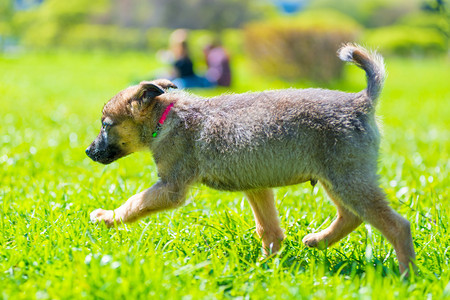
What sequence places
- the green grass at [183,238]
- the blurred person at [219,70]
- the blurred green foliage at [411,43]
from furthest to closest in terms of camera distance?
the blurred green foliage at [411,43], the blurred person at [219,70], the green grass at [183,238]

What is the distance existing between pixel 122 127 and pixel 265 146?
1.11m

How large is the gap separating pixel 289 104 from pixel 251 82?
13.7m

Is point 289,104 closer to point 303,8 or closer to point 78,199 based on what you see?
point 78,199

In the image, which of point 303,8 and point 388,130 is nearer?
point 388,130

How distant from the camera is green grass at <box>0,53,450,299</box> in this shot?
2.77 meters

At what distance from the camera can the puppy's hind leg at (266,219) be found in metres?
3.78

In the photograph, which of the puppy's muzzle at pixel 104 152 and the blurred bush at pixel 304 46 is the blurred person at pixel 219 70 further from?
the puppy's muzzle at pixel 104 152

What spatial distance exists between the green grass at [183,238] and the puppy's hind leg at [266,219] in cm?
8

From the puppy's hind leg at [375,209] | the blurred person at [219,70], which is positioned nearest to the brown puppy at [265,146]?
the puppy's hind leg at [375,209]

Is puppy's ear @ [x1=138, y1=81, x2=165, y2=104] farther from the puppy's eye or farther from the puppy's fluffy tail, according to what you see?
the puppy's fluffy tail

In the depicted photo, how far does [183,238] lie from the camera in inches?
143

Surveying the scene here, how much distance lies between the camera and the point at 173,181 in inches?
145

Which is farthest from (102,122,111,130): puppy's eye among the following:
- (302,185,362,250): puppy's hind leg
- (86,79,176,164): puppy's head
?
(302,185,362,250): puppy's hind leg

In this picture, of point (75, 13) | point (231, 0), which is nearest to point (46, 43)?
point (75, 13)
